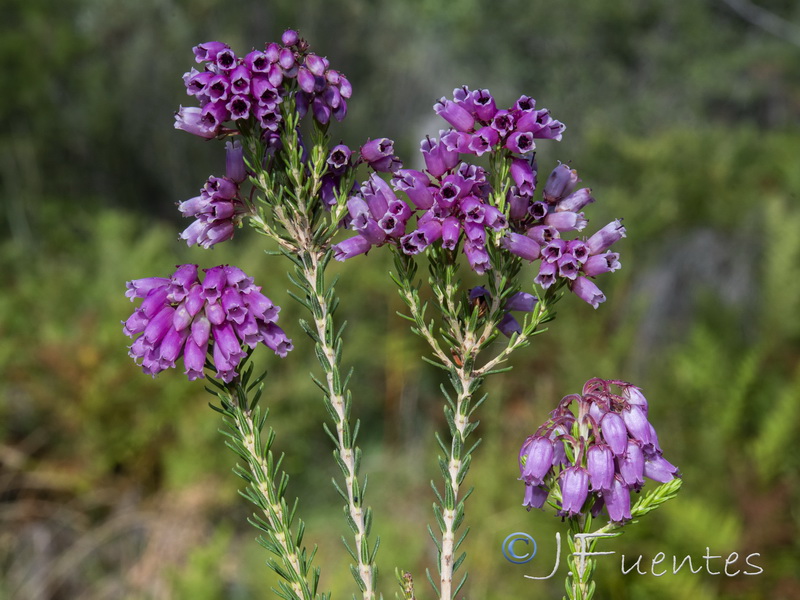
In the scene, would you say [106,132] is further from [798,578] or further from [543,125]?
[543,125]


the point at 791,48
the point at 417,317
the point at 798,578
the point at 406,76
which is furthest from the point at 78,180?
the point at 791,48

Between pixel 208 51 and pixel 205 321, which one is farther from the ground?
pixel 208 51

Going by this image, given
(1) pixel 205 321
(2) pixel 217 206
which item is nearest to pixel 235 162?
(2) pixel 217 206

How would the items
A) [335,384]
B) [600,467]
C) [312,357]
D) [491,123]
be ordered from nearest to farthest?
[600,467], [491,123], [335,384], [312,357]

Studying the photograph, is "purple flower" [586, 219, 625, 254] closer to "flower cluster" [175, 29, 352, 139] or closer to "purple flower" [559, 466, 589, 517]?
"purple flower" [559, 466, 589, 517]

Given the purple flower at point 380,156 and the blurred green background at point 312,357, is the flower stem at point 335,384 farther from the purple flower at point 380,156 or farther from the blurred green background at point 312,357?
the blurred green background at point 312,357

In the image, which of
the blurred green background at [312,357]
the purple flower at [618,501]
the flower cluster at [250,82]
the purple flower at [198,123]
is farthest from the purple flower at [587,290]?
the blurred green background at [312,357]

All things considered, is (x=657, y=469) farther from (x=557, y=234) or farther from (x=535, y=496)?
(x=557, y=234)

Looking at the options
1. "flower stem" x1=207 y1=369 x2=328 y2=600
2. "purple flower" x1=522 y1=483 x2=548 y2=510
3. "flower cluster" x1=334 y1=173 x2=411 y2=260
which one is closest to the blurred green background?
"flower stem" x1=207 y1=369 x2=328 y2=600
